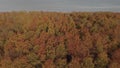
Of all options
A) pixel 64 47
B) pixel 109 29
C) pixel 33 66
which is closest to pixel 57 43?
pixel 64 47

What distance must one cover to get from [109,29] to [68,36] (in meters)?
1.36

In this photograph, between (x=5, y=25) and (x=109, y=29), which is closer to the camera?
(x=5, y=25)

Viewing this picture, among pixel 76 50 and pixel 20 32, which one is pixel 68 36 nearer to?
pixel 76 50

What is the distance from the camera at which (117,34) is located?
1193 cm

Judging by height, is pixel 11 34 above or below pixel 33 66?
above

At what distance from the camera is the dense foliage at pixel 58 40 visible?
11.3 metres

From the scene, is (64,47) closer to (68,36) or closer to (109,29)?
(68,36)

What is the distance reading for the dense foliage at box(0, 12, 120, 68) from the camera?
37.0ft

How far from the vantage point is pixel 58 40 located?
37.7ft

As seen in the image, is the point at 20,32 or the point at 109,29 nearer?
the point at 20,32

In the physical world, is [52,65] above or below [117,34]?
below

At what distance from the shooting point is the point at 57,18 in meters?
11.7

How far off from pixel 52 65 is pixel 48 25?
1.14m

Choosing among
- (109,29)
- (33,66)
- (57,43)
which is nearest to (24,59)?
(33,66)
